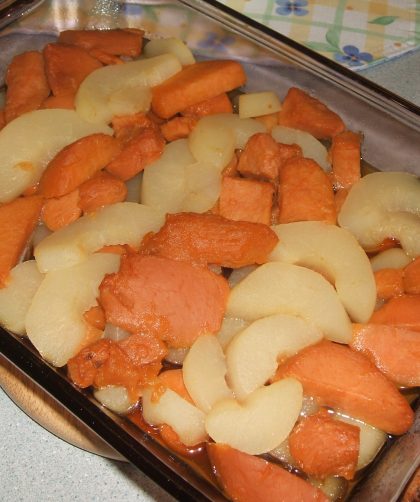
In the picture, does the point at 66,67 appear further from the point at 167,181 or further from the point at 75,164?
the point at 167,181

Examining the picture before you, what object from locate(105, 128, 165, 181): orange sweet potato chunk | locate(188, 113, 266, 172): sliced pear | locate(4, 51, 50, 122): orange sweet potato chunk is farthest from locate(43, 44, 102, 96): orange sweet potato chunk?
locate(188, 113, 266, 172): sliced pear

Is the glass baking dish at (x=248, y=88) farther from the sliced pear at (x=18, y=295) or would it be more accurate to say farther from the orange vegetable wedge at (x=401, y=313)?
the orange vegetable wedge at (x=401, y=313)

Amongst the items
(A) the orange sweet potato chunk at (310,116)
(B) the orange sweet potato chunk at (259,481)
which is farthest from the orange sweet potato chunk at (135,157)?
(B) the orange sweet potato chunk at (259,481)

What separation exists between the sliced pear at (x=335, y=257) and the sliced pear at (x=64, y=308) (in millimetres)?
405

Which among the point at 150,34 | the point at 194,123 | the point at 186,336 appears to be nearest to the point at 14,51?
the point at 150,34

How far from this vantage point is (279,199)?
1715 millimetres

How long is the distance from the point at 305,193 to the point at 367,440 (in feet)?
2.03

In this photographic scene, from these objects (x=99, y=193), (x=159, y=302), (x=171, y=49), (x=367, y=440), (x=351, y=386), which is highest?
(x=171, y=49)

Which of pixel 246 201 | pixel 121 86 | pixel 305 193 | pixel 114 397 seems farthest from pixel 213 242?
pixel 121 86

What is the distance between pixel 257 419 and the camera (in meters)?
1.33

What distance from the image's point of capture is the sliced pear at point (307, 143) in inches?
72.4

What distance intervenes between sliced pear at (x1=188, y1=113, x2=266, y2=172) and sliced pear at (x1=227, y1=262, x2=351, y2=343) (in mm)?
415

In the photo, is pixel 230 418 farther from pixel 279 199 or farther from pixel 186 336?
pixel 279 199

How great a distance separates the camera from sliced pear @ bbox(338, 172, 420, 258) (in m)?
1.66
